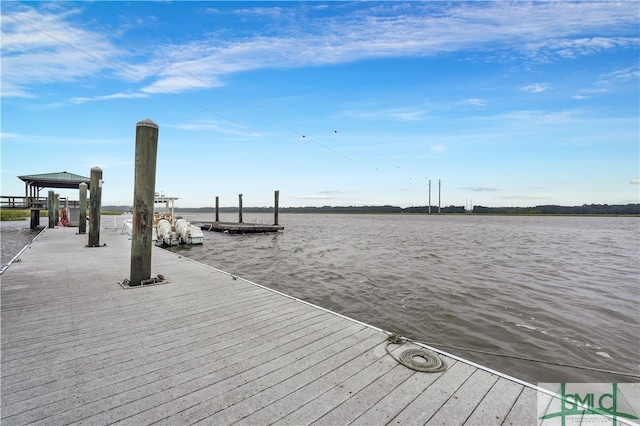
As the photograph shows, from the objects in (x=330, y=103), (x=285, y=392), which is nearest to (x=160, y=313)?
(x=285, y=392)

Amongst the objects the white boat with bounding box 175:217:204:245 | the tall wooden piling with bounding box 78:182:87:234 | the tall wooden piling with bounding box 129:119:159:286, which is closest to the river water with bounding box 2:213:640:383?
the tall wooden piling with bounding box 78:182:87:234

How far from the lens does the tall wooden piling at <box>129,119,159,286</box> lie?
567cm

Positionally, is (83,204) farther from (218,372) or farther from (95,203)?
(218,372)

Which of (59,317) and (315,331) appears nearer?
(315,331)

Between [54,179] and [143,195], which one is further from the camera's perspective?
[54,179]

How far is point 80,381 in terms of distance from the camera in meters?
2.55

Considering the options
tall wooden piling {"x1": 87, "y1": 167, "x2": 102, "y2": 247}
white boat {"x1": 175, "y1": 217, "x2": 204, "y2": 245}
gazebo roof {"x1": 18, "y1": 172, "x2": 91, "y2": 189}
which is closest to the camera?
tall wooden piling {"x1": 87, "y1": 167, "x2": 102, "y2": 247}

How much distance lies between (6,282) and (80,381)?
5389 millimetres

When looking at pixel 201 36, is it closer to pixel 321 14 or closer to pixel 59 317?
pixel 321 14

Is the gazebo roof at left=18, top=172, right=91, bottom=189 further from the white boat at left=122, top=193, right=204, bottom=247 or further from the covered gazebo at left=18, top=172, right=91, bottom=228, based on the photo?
the white boat at left=122, top=193, right=204, bottom=247

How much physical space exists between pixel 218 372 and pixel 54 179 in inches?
1277

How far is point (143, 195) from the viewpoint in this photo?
5691mm

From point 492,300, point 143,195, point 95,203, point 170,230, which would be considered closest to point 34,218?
point 170,230

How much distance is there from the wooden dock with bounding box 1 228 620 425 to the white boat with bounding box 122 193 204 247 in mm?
12707
